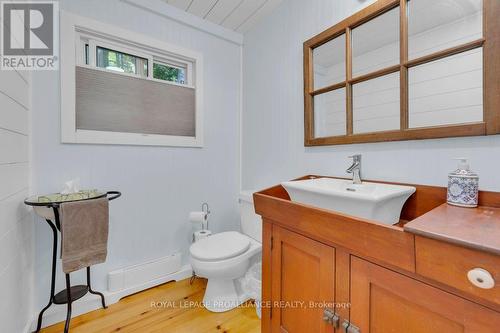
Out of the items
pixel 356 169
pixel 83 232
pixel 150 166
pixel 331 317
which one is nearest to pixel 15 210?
pixel 83 232

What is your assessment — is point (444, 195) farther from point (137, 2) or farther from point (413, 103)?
point (137, 2)

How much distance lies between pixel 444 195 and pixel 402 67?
2.11 ft

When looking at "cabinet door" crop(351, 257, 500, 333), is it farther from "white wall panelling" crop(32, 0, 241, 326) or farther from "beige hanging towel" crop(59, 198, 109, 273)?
"white wall panelling" crop(32, 0, 241, 326)

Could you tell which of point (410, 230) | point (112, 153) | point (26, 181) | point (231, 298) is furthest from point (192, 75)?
point (410, 230)

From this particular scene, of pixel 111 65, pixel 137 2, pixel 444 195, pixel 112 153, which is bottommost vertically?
pixel 444 195

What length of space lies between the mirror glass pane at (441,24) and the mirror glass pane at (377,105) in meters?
0.16

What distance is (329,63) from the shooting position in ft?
4.90

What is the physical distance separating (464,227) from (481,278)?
16cm

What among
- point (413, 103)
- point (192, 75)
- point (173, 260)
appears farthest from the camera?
point (192, 75)

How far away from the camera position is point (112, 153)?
67.3 inches

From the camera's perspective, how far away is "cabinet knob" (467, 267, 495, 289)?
505 millimetres

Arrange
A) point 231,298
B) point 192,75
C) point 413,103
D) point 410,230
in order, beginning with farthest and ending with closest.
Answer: point 192,75 < point 231,298 < point 413,103 < point 410,230

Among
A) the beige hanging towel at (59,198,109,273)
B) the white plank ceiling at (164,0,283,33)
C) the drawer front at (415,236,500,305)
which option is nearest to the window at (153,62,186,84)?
the white plank ceiling at (164,0,283,33)

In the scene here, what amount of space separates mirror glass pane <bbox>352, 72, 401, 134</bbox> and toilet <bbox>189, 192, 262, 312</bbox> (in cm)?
101
